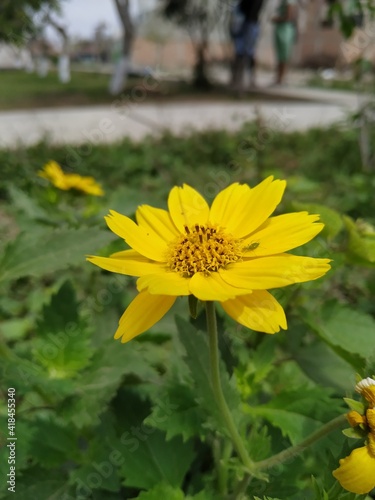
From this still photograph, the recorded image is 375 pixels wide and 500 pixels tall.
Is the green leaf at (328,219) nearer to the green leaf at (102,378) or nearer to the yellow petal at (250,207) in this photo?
the yellow petal at (250,207)

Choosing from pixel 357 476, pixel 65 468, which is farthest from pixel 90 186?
pixel 357 476

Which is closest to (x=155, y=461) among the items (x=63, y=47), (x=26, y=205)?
(x=26, y=205)

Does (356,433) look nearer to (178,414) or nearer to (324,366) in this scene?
(178,414)

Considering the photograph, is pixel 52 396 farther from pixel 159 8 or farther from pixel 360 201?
pixel 159 8

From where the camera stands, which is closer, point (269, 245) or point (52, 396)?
point (269, 245)

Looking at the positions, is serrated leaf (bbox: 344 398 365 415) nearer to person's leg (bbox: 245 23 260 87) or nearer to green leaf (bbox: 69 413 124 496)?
green leaf (bbox: 69 413 124 496)

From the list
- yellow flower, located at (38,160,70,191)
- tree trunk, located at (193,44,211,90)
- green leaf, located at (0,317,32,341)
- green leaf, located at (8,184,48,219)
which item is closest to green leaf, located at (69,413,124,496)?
green leaf, located at (8,184,48,219)

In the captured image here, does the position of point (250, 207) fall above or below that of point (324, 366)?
above
